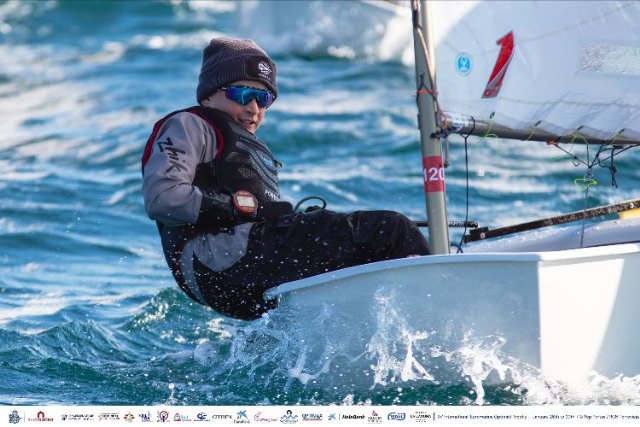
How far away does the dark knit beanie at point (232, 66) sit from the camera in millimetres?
3471

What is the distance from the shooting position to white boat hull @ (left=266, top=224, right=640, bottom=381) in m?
2.83

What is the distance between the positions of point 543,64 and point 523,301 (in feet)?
4.17

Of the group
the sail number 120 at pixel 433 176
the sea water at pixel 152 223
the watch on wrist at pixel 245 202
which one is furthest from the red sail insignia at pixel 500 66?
the sea water at pixel 152 223

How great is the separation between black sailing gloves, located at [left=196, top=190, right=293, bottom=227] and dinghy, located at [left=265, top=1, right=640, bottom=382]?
0.93 ft

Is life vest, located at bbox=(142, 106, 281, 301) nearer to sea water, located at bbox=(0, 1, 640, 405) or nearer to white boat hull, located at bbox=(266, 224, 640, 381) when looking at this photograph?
sea water, located at bbox=(0, 1, 640, 405)

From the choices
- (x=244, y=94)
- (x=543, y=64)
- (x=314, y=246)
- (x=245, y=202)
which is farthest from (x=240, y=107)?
(x=543, y=64)

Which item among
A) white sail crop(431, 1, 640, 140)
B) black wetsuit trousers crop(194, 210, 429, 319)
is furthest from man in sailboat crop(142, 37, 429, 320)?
white sail crop(431, 1, 640, 140)

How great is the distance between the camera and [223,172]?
3342mm

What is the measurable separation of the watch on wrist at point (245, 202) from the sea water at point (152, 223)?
321mm

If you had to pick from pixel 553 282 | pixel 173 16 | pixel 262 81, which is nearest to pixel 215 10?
pixel 173 16

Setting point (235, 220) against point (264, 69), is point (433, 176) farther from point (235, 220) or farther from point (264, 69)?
point (264, 69)

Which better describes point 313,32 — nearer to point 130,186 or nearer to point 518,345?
point 130,186
